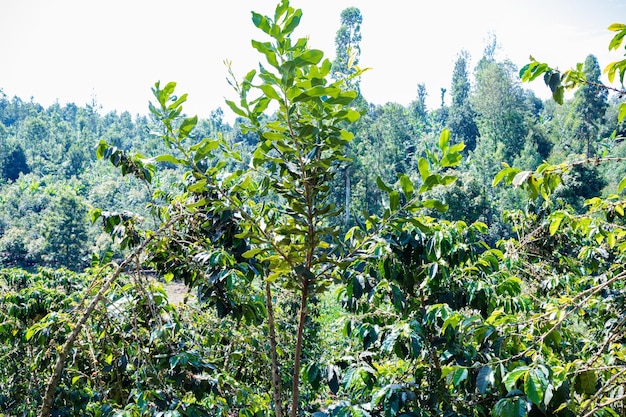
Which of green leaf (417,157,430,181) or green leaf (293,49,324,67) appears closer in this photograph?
green leaf (293,49,324,67)

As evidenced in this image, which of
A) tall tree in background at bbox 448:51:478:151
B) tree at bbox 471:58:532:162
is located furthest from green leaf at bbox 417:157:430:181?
tall tree in background at bbox 448:51:478:151


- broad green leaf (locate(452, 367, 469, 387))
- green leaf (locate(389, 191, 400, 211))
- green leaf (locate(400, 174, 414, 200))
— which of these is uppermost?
green leaf (locate(400, 174, 414, 200))

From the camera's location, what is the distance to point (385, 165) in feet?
90.4

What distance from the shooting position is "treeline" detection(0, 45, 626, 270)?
2109cm

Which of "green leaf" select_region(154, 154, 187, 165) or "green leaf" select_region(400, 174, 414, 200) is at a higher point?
"green leaf" select_region(154, 154, 187, 165)

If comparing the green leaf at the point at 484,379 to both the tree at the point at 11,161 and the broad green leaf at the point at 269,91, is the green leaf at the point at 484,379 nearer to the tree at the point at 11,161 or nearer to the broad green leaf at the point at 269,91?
the broad green leaf at the point at 269,91

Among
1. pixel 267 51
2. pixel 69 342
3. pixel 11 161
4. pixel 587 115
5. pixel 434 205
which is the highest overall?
pixel 587 115

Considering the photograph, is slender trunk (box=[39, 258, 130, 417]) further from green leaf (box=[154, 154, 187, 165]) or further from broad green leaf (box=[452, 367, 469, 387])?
broad green leaf (box=[452, 367, 469, 387])

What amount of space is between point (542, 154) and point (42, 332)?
3427 cm

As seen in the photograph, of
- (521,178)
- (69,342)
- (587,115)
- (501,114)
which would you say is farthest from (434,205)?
(587,115)

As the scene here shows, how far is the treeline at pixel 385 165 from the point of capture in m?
21.1

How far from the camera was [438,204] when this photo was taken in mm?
1599

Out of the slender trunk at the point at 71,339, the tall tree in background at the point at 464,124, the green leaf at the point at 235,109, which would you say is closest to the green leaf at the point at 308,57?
the green leaf at the point at 235,109

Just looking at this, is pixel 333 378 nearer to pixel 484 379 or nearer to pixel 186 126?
pixel 484 379
